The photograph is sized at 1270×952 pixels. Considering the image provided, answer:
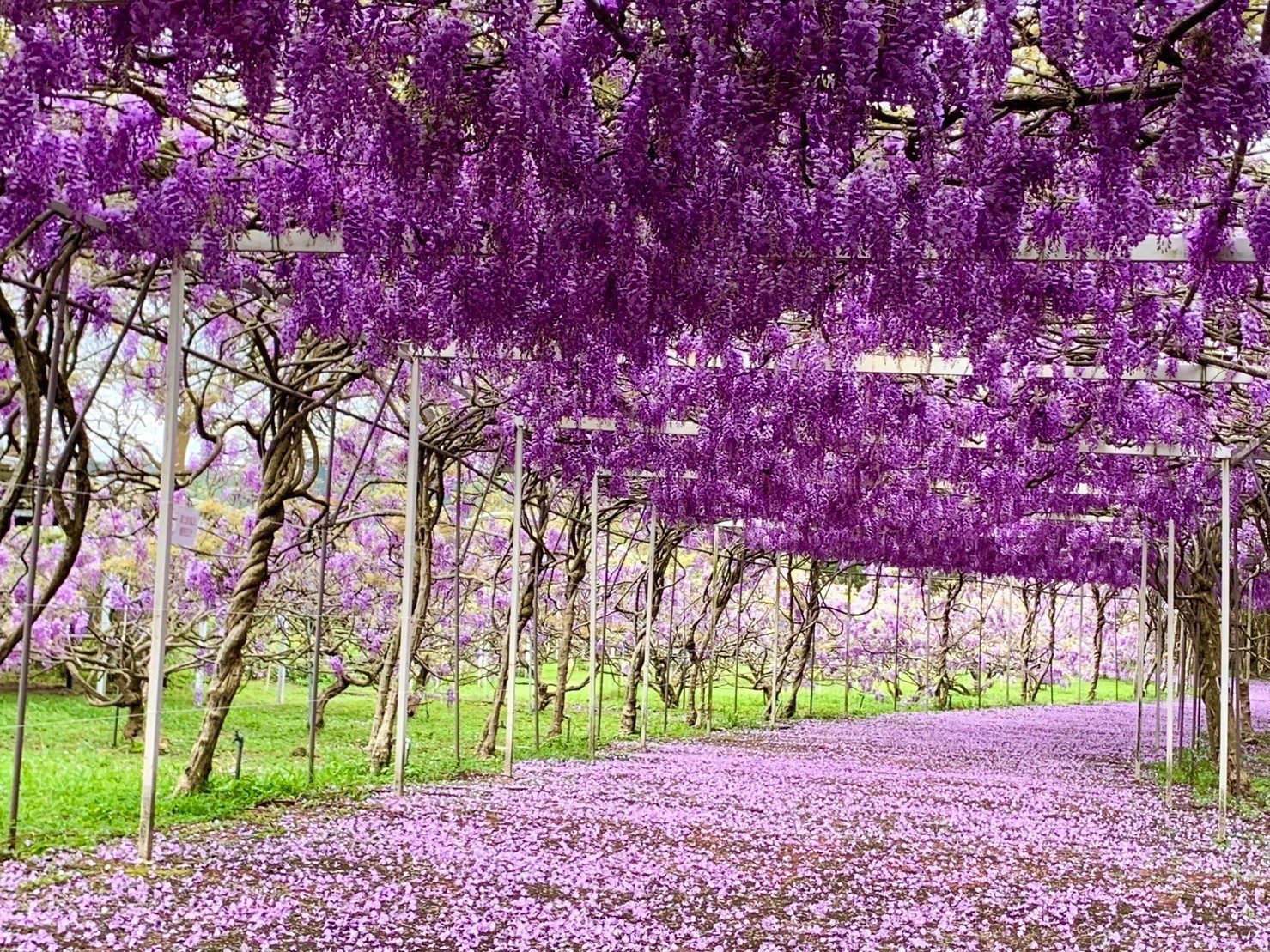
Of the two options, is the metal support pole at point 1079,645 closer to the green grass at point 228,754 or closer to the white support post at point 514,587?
the green grass at point 228,754

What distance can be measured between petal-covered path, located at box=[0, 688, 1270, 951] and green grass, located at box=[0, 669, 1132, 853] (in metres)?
0.41

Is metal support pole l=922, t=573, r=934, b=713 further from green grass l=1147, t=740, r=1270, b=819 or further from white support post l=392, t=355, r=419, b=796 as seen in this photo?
white support post l=392, t=355, r=419, b=796

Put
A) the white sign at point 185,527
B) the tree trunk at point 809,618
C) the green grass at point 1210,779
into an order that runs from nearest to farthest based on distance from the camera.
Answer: the white sign at point 185,527 → the green grass at point 1210,779 → the tree trunk at point 809,618

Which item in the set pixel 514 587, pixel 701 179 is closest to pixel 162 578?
pixel 701 179

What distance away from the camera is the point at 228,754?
10.7 meters

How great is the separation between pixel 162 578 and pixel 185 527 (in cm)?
31

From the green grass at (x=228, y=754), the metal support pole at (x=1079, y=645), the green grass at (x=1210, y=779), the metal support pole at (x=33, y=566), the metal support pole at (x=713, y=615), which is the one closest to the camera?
the metal support pole at (x=33, y=566)

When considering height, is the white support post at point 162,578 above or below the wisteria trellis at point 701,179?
below

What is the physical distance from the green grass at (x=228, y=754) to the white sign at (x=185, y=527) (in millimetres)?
1359

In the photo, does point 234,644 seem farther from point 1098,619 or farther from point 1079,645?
point 1079,645

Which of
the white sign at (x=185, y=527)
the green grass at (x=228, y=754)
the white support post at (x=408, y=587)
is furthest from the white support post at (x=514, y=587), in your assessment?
the white sign at (x=185, y=527)

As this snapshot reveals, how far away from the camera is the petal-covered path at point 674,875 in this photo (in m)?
4.72

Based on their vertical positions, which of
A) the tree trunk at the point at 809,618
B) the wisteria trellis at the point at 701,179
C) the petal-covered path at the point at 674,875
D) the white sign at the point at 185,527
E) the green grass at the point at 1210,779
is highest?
the wisteria trellis at the point at 701,179

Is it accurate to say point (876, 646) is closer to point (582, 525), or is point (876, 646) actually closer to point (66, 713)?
point (582, 525)
